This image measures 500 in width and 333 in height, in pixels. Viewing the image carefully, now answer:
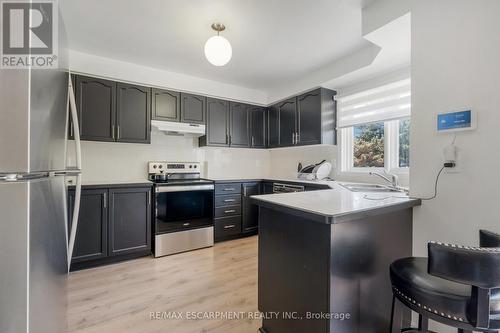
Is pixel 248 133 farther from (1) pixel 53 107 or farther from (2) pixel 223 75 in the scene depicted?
(1) pixel 53 107

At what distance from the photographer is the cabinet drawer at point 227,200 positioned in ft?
11.0

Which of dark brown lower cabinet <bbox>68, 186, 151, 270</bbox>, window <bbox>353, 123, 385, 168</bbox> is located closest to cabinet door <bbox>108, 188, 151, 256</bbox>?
dark brown lower cabinet <bbox>68, 186, 151, 270</bbox>

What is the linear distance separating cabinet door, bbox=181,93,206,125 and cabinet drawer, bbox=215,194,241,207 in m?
1.19

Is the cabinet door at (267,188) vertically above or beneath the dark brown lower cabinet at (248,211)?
above

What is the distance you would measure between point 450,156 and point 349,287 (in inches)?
40.1

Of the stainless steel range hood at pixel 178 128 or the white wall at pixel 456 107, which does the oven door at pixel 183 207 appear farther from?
the white wall at pixel 456 107

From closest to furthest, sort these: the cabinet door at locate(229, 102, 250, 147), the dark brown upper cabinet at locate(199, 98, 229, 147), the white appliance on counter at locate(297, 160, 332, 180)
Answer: the white appliance on counter at locate(297, 160, 332, 180), the dark brown upper cabinet at locate(199, 98, 229, 147), the cabinet door at locate(229, 102, 250, 147)

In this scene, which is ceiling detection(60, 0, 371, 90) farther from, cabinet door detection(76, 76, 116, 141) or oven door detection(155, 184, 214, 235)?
oven door detection(155, 184, 214, 235)

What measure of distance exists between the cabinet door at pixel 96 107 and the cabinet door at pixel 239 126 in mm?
1705

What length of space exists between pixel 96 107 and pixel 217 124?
1617mm

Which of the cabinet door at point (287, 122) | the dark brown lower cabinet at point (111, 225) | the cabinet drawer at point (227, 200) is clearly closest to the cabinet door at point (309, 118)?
the cabinet door at point (287, 122)

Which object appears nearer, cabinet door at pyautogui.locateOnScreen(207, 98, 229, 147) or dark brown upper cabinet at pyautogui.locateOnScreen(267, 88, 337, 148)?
dark brown upper cabinet at pyautogui.locateOnScreen(267, 88, 337, 148)

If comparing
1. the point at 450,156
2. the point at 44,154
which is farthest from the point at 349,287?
the point at 44,154

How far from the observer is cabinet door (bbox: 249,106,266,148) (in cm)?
401
